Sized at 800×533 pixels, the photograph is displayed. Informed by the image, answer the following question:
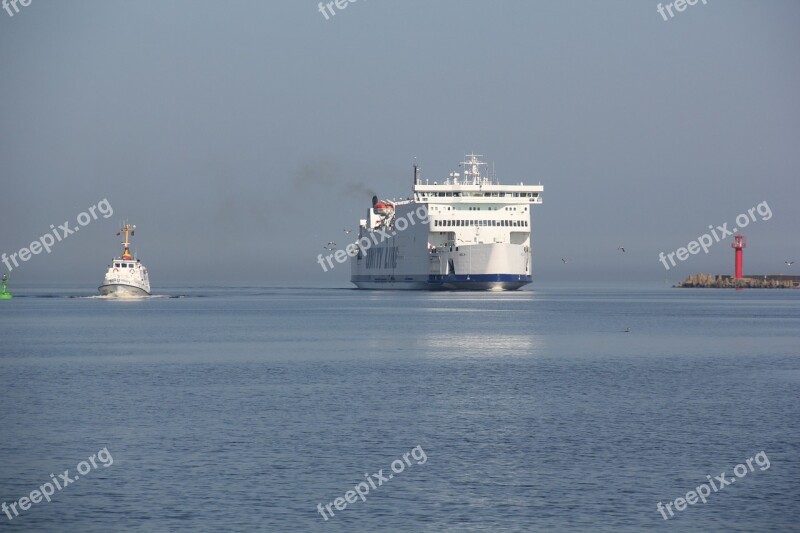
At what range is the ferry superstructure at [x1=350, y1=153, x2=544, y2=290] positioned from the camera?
12888cm

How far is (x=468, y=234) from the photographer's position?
5172 inches

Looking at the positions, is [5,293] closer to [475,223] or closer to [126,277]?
[126,277]

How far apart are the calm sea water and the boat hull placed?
7022cm

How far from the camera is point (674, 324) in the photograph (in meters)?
84.6

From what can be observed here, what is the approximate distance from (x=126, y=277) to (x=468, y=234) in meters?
38.4

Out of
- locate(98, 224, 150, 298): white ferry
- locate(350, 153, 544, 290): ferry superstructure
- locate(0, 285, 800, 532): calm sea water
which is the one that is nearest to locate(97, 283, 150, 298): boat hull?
locate(98, 224, 150, 298): white ferry

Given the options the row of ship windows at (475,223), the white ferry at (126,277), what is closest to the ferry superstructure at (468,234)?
the row of ship windows at (475,223)

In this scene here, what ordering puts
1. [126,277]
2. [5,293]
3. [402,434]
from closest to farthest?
[402,434], [126,277], [5,293]

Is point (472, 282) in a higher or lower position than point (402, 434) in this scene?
A: higher

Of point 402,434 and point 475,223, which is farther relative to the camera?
point 475,223

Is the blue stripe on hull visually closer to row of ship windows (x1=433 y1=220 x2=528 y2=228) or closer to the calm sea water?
row of ship windows (x1=433 y1=220 x2=528 y2=228)

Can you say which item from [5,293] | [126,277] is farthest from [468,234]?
[5,293]

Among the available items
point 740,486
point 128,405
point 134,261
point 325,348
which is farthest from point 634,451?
point 134,261

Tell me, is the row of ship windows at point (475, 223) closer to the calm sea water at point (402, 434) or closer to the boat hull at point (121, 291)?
the boat hull at point (121, 291)
